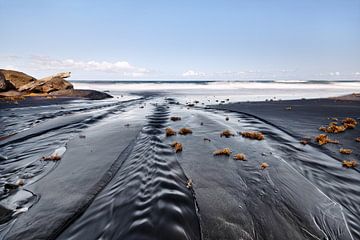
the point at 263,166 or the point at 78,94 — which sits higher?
the point at 263,166

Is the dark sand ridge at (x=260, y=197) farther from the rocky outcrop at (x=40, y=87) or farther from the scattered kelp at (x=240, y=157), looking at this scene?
the rocky outcrop at (x=40, y=87)

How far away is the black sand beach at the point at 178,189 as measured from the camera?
14.3 ft

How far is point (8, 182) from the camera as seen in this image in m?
6.39

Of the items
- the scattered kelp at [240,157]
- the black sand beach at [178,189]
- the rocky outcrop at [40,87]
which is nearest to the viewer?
the black sand beach at [178,189]

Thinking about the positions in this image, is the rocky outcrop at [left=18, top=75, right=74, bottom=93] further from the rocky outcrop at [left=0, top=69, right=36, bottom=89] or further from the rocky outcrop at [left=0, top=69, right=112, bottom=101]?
the rocky outcrop at [left=0, top=69, right=36, bottom=89]

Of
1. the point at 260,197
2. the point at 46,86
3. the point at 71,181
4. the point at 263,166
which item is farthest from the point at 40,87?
the point at 260,197

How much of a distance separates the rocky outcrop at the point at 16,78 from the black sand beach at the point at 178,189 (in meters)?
37.4

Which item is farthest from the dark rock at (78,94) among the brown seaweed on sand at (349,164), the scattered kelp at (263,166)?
the brown seaweed on sand at (349,164)

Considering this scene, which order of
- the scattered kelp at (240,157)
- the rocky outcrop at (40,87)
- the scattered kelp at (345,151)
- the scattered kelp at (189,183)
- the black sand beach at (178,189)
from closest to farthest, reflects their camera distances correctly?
the black sand beach at (178,189) → the scattered kelp at (189,183) → the scattered kelp at (240,157) → the scattered kelp at (345,151) → the rocky outcrop at (40,87)

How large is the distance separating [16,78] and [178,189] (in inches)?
1895

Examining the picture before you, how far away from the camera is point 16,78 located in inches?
1558

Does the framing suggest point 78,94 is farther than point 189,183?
Yes

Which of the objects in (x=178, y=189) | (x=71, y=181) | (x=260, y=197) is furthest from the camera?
(x=71, y=181)

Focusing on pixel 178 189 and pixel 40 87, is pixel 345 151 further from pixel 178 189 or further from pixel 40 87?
pixel 40 87
